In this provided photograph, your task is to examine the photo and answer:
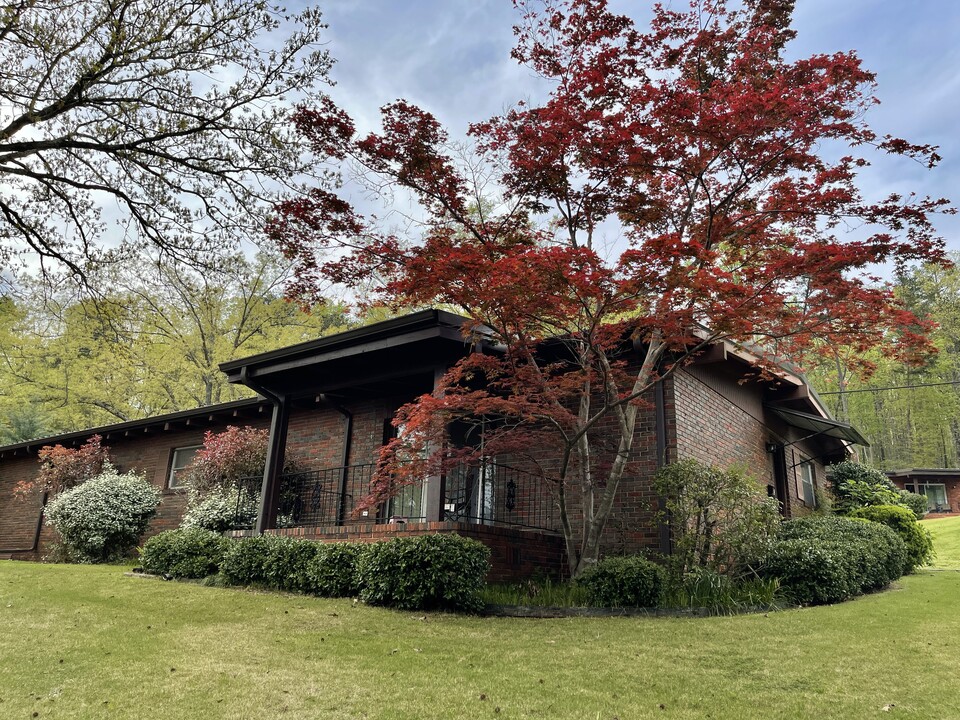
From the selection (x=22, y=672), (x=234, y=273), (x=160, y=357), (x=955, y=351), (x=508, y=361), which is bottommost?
(x=22, y=672)

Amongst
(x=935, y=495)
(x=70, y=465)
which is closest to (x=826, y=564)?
(x=70, y=465)

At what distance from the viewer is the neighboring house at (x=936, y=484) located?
29.9m

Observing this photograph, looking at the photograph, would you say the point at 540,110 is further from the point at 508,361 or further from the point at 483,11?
the point at 508,361

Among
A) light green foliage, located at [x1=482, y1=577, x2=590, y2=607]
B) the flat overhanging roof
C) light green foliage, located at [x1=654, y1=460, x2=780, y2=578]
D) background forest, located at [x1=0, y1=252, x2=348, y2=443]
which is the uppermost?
background forest, located at [x1=0, y1=252, x2=348, y2=443]

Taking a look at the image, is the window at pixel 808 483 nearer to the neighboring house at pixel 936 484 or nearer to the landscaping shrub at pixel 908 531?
the landscaping shrub at pixel 908 531

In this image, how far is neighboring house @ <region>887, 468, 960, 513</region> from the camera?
29877mm

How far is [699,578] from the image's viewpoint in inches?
318

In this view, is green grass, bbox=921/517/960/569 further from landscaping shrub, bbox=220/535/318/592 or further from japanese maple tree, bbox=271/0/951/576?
landscaping shrub, bbox=220/535/318/592

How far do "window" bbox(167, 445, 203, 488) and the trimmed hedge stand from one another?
12882 millimetres

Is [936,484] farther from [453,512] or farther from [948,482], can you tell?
[453,512]

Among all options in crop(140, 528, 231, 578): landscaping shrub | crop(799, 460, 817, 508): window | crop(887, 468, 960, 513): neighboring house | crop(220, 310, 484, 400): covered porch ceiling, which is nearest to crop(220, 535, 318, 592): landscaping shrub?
crop(140, 528, 231, 578): landscaping shrub

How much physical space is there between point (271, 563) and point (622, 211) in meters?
6.42

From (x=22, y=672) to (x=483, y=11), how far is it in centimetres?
873

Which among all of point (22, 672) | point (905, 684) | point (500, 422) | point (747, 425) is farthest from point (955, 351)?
point (22, 672)
